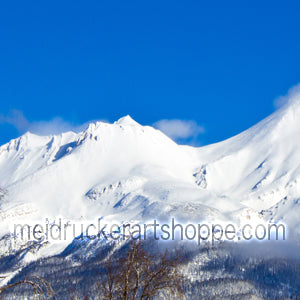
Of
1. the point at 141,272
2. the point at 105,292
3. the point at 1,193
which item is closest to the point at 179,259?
the point at 141,272

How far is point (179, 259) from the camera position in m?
22.1

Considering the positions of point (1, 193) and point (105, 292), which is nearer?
point (1, 193)

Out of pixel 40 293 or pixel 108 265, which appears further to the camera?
pixel 108 265

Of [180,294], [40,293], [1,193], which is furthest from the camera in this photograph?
[180,294]

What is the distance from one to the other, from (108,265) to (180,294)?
2.74 meters

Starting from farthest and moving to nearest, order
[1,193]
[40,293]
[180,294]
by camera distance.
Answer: [180,294] → [1,193] → [40,293]

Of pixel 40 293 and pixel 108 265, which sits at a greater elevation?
pixel 108 265

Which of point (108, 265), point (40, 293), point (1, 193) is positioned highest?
point (1, 193)

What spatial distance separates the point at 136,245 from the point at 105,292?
2008 millimetres

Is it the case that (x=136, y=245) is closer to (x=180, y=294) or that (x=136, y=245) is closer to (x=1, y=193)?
(x=180, y=294)

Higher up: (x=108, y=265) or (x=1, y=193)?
(x=1, y=193)

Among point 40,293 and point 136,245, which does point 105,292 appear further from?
point 40,293

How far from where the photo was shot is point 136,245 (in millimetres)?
21594

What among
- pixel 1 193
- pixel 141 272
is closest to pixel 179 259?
pixel 141 272
